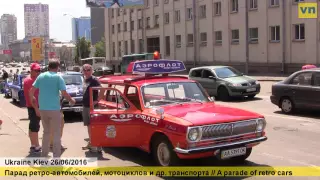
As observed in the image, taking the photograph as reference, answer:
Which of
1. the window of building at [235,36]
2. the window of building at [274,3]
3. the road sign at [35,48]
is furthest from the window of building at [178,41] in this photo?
the road sign at [35,48]

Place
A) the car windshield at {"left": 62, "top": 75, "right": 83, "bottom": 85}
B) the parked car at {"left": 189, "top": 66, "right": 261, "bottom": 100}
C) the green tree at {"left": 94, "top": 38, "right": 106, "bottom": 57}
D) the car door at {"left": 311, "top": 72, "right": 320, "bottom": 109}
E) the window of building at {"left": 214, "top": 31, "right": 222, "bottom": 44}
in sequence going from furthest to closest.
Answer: the green tree at {"left": 94, "top": 38, "right": 106, "bottom": 57}
the window of building at {"left": 214, "top": 31, "right": 222, "bottom": 44}
the parked car at {"left": 189, "top": 66, "right": 261, "bottom": 100}
the car windshield at {"left": 62, "top": 75, "right": 83, "bottom": 85}
the car door at {"left": 311, "top": 72, "right": 320, "bottom": 109}

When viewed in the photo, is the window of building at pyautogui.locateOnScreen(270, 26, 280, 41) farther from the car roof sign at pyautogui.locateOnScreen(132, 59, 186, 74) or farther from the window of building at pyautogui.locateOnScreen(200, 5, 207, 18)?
the car roof sign at pyautogui.locateOnScreen(132, 59, 186, 74)

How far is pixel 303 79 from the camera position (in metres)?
→ 12.7

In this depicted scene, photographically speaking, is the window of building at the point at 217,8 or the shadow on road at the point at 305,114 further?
the window of building at the point at 217,8

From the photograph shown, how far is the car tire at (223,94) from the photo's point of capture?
18.0 m

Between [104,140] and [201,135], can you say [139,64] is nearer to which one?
[104,140]

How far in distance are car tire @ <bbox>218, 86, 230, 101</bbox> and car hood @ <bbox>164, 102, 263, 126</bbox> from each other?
10720 mm

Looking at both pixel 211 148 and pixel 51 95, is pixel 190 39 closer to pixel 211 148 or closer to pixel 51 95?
pixel 51 95

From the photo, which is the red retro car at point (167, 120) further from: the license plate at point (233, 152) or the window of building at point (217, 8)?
the window of building at point (217, 8)

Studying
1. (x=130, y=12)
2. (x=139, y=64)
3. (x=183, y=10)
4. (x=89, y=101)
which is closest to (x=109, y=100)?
(x=89, y=101)

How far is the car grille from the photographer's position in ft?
20.2

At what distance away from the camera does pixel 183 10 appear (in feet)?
154

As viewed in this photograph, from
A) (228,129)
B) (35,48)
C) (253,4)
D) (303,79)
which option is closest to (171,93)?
(228,129)

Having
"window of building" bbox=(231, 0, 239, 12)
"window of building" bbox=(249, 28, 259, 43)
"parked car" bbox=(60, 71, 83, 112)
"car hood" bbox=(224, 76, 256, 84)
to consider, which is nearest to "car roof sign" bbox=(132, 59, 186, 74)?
"parked car" bbox=(60, 71, 83, 112)
